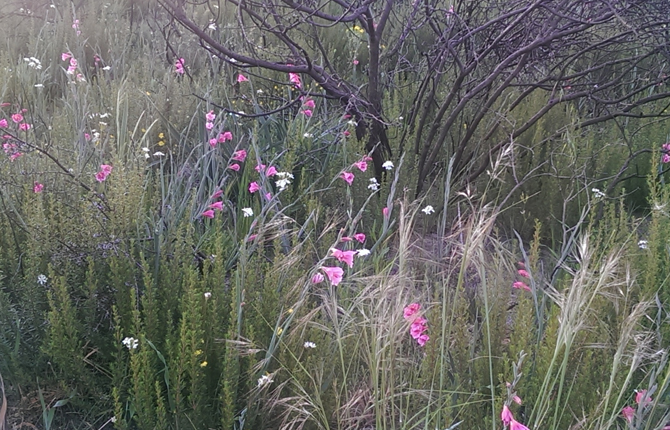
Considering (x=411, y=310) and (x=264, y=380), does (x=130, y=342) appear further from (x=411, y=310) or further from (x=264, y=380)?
(x=411, y=310)

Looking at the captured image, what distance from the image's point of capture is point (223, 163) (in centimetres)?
303

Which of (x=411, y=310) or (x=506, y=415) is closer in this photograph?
(x=506, y=415)

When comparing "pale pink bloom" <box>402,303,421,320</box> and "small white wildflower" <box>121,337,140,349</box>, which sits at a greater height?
"pale pink bloom" <box>402,303,421,320</box>

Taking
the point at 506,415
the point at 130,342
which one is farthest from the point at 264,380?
the point at 506,415

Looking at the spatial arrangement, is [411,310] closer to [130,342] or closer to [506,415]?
[506,415]

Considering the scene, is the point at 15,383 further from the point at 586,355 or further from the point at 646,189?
the point at 646,189

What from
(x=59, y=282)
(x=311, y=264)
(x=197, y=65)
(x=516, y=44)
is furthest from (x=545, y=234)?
(x=197, y=65)

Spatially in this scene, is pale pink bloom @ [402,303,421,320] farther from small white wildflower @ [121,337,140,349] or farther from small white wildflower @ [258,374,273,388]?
small white wildflower @ [121,337,140,349]

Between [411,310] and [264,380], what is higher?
[411,310]

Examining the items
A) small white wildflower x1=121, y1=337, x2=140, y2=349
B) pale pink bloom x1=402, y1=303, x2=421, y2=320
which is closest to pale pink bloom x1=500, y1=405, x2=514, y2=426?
pale pink bloom x1=402, y1=303, x2=421, y2=320

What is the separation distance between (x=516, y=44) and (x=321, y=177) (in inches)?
44.4

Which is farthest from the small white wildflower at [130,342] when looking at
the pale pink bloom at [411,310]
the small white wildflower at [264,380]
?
the pale pink bloom at [411,310]

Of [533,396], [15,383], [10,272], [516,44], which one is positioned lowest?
[15,383]

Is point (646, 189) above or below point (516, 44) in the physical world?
below
